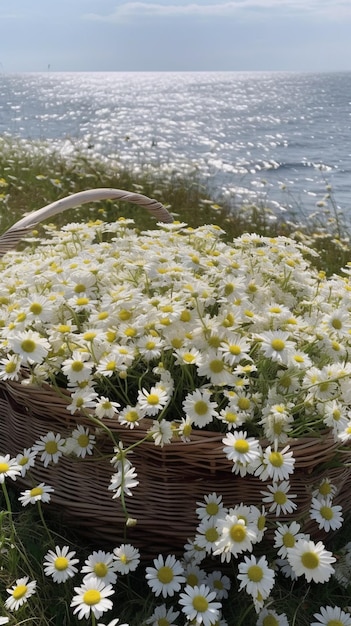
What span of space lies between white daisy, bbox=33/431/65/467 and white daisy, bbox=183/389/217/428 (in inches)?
11.0

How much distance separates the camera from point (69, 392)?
130 centimetres

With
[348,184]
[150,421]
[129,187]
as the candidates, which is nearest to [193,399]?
[150,421]

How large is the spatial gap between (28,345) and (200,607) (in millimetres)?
574

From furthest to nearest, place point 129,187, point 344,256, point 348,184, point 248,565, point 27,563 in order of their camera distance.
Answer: point 348,184 < point 129,187 < point 344,256 < point 27,563 < point 248,565

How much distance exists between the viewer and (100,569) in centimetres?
116

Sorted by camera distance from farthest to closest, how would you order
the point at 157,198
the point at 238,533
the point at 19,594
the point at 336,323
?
the point at 157,198 → the point at 336,323 → the point at 19,594 → the point at 238,533

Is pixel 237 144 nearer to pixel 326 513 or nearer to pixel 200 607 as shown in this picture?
pixel 326 513

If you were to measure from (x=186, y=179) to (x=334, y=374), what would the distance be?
4.54 metres

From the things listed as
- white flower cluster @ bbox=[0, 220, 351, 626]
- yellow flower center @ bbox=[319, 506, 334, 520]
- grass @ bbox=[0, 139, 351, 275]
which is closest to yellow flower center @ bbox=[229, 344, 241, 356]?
white flower cluster @ bbox=[0, 220, 351, 626]

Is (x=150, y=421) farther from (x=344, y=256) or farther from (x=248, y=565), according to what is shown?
(x=344, y=256)

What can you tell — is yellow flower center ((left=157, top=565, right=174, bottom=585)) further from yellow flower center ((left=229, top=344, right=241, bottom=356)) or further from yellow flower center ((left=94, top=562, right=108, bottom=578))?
yellow flower center ((left=229, top=344, right=241, bottom=356))

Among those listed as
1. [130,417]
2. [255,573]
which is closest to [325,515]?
[255,573]

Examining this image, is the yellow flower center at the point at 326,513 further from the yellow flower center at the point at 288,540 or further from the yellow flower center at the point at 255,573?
the yellow flower center at the point at 255,573

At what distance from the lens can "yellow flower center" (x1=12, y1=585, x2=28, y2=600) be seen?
1.18 meters
